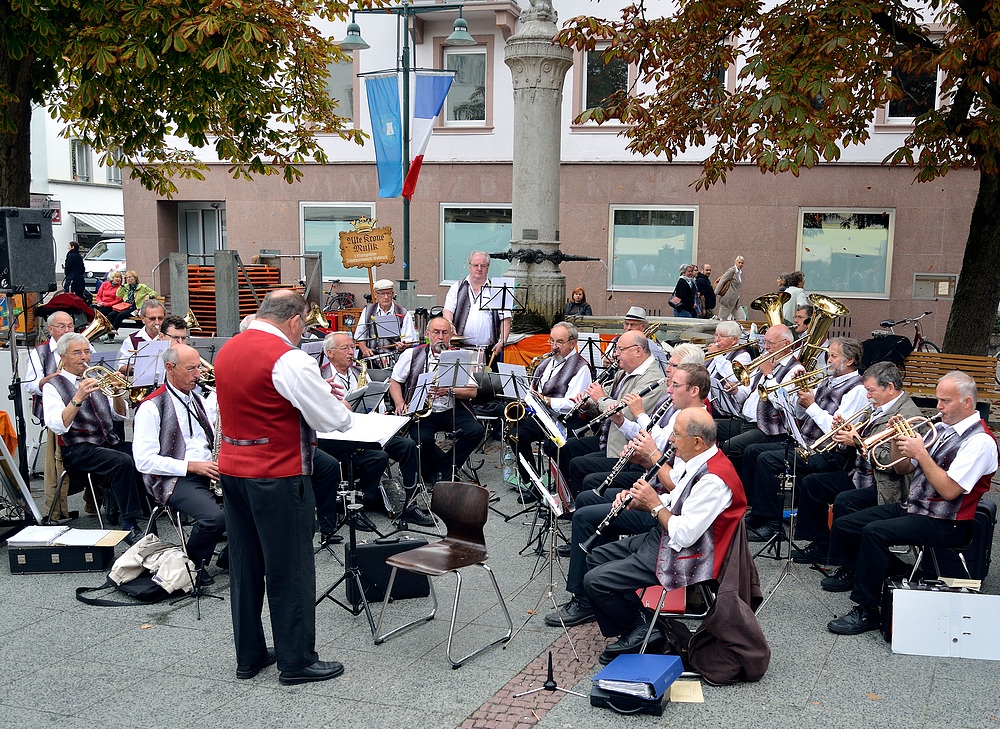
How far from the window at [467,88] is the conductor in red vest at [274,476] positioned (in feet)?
53.4

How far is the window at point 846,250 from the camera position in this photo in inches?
738

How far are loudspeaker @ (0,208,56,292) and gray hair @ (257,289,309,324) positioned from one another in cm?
400

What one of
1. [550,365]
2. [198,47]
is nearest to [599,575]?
[550,365]

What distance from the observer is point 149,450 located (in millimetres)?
6617

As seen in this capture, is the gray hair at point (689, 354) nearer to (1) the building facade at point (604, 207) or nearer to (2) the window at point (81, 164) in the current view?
(1) the building facade at point (604, 207)

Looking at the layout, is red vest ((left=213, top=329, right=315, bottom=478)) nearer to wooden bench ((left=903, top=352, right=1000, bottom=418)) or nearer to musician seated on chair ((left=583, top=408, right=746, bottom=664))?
musician seated on chair ((left=583, top=408, right=746, bottom=664))

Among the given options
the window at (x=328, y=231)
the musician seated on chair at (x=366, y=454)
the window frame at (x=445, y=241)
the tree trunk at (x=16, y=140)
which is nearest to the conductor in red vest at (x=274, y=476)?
the musician seated on chair at (x=366, y=454)

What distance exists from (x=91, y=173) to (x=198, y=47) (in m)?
31.4

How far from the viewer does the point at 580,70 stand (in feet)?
64.2

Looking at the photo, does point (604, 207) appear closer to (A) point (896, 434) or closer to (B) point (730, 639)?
(A) point (896, 434)

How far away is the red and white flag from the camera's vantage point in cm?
1441

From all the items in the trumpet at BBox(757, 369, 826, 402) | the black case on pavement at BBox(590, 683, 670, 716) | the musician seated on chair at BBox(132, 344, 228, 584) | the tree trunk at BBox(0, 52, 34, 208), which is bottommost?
the black case on pavement at BBox(590, 683, 670, 716)

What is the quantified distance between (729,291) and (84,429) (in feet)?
42.1

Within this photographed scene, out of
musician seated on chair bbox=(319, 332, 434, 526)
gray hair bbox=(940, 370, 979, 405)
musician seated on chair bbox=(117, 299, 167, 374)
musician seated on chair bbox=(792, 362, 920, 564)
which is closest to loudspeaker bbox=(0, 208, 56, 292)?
musician seated on chair bbox=(117, 299, 167, 374)
